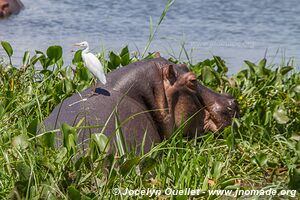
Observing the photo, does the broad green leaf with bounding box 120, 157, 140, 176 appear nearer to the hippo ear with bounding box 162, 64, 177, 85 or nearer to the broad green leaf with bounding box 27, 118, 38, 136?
the broad green leaf with bounding box 27, 118, 38, 136

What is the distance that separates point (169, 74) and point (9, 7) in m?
8.18

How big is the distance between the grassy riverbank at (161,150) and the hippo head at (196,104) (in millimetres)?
88

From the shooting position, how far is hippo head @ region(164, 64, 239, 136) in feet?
18.7

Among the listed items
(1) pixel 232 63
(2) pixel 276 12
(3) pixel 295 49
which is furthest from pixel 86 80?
(2) pixel 276 12

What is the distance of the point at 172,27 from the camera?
11.5 meters

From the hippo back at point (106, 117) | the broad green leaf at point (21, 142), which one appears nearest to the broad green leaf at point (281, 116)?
the hippo back at point (106, 117)

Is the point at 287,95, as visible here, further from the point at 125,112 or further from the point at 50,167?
the point at 50,167

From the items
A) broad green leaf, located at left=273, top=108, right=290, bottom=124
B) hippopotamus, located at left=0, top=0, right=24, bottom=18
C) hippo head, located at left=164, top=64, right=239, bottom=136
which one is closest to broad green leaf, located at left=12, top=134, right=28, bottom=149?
hippo head, located at left=164, top=64, right=239, bottom=136

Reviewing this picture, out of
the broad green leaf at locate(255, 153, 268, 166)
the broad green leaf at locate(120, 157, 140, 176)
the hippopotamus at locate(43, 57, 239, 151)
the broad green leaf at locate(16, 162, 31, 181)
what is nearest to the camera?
the broad green leaf at locate(16, 162, 31, 181)

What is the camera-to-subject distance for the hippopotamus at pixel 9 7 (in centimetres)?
1336

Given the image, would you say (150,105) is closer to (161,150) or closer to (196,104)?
(196,104)

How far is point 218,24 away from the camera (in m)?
11.8

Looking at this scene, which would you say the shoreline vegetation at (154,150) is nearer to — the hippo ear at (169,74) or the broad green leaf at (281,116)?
the broad green leaf at (281,116)

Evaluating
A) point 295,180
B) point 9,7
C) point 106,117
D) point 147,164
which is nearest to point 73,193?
point 147,164
